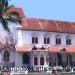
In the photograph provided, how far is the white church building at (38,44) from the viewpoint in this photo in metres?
62.0

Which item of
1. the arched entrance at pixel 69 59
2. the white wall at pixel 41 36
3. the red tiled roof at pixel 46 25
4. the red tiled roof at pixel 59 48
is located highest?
the red tiled roof at pixel 46 25

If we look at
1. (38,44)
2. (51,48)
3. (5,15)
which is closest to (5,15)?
(5,15)

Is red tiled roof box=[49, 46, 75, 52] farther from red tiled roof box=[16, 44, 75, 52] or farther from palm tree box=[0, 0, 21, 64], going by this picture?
palm tree box=[0, 0, 21, 64]

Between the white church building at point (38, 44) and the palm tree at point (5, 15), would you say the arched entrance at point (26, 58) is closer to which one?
the white church building at point (38, 44)

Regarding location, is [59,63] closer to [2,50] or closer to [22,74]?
[2,50]

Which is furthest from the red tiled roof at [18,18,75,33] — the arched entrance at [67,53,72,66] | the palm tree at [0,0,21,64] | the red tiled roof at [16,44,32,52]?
the palm tree at [0,0,21,64]

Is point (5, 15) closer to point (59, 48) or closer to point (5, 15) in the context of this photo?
point (5, 15)

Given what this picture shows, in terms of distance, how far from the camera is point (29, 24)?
6481cm

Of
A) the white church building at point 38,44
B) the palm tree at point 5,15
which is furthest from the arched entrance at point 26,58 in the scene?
the palm tree at point 5,15

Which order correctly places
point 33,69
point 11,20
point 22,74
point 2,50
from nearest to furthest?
point 11,20 → point 22,74 → point 33,69 → point 2,50

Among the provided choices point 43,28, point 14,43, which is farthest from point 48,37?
point 14,43

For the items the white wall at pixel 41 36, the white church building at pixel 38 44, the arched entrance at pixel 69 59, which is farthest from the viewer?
the arched entrance at pixel 69 59

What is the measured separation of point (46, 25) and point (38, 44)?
398cm

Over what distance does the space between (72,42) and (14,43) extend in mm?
11489
